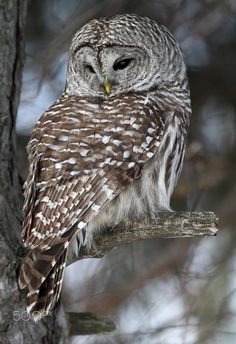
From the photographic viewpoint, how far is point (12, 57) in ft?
13.5

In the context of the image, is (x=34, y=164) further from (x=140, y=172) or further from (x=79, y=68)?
(x=79, y=68)

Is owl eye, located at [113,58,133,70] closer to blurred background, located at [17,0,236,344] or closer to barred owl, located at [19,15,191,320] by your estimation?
barred owl, located at [19,15,191,320]

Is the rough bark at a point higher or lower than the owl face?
lower

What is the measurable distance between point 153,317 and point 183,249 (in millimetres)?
520

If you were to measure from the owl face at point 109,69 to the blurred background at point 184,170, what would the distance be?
811 mm

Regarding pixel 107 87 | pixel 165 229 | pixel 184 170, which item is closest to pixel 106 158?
pixel 165 229

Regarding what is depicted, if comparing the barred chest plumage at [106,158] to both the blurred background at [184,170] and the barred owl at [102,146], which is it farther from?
the blurred background at [184,170]

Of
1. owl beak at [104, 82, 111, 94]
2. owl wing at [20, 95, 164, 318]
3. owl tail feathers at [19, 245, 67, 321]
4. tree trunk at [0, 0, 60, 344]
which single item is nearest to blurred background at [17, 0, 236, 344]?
tree trunk at [0, 0, 60, 344]

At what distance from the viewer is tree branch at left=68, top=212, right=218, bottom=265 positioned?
3197 mm

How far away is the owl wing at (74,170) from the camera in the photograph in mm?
3359

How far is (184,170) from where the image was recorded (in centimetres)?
532

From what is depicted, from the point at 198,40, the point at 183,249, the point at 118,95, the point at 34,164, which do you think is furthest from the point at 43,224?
the point at 198,40

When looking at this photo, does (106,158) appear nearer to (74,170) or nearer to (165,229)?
(74,170)

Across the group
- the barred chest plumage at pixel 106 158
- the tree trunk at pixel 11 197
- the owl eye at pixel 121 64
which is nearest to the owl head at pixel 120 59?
the owl eye at pixel 121 64
